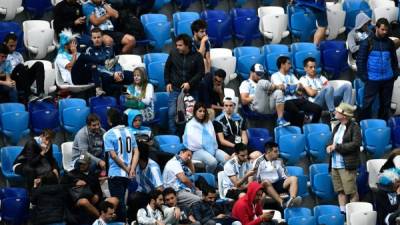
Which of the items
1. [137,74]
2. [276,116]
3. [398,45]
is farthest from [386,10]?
[137,74]

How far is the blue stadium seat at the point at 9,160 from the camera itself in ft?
66.2

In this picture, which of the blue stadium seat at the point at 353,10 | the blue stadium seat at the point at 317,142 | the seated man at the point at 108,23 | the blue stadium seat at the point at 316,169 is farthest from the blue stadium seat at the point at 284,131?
the blue stadium seat at the point at 353,10

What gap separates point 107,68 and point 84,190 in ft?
7.36

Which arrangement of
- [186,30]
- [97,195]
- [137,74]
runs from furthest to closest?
[186,30]
[137,74]
[97,195]

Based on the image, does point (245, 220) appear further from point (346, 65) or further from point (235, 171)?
point (346, 65)

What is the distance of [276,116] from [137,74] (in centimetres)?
216

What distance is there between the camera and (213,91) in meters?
21.7

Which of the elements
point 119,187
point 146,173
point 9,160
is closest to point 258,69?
point 146,173

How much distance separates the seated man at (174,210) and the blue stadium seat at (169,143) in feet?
3.86

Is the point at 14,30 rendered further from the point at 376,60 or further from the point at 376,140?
the point at 376,140

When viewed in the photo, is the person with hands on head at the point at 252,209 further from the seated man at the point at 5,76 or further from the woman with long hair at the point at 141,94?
the seated man at the point at 5,76

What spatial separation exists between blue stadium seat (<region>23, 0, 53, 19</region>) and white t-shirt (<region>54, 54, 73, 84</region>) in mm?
1149

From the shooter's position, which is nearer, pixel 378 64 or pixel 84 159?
pixel 84 159

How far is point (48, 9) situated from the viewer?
22.4m
